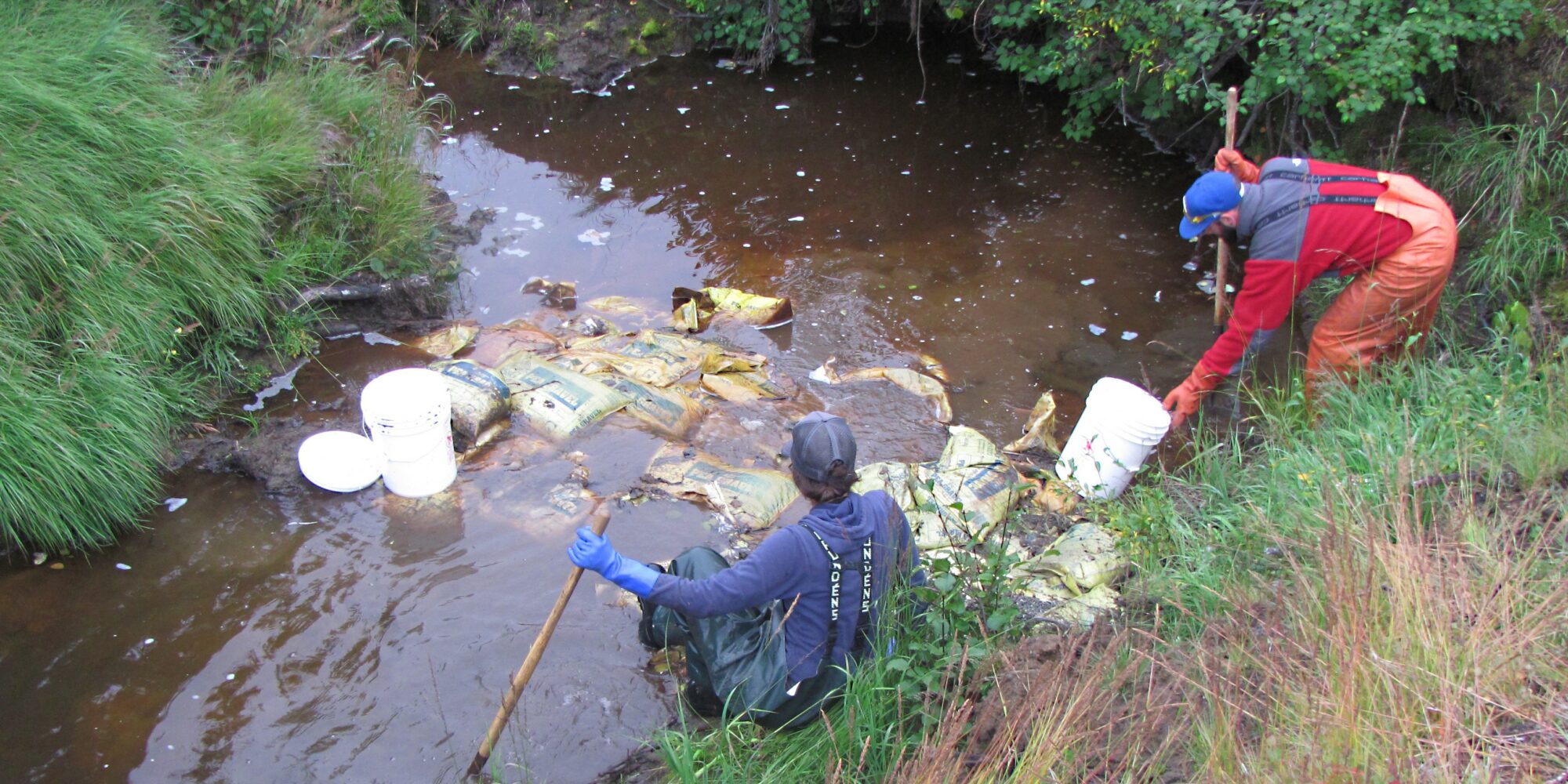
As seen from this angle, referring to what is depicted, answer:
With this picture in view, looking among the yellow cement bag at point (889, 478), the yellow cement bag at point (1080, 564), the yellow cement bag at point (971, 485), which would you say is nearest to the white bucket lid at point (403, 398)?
the yellow cement bag at point (889, 478)

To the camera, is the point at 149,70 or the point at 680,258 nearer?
the point at 149,70

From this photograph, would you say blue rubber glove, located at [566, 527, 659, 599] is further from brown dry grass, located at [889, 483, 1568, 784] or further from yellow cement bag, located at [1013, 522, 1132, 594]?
yellow cement bag, located at [1013, 522, 1132, 594]

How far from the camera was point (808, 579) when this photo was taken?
2.33m

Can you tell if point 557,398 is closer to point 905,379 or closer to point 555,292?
point 555,292

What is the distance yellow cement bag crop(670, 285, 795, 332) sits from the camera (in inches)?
204

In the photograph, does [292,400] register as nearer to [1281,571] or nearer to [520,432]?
[520,432]

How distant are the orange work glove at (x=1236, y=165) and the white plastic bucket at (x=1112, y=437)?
1.21 metres

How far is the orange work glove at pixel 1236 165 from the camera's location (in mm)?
4094

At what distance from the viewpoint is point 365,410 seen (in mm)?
3443

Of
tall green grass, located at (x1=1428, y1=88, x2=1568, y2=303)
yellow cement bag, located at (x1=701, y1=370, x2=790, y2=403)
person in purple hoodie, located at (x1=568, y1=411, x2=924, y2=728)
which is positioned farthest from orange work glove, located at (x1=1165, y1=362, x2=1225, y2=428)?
person in purple hoodie, located at (x1=568, y1=411, x2=924, y2=728)

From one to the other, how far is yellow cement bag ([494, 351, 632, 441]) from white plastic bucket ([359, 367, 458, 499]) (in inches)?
19.5

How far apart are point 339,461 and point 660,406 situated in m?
1.32

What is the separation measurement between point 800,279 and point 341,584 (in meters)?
3.25

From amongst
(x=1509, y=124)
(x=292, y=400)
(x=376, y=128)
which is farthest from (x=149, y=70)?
(x=1509, y=124)
